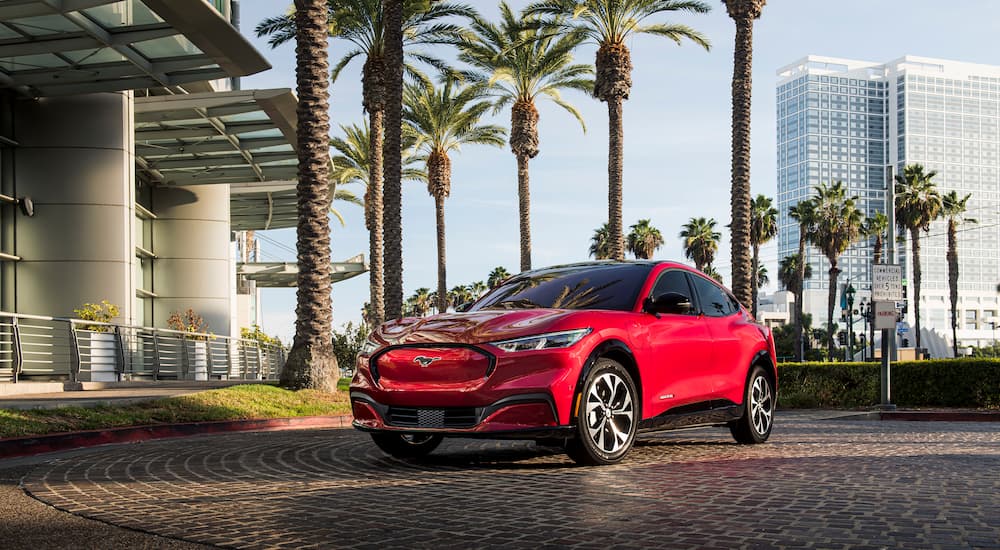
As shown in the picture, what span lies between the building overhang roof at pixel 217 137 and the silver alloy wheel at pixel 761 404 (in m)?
18.8

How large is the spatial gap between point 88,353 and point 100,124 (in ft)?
25.1

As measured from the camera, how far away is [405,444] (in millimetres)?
8617

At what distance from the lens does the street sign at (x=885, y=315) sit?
699 inches

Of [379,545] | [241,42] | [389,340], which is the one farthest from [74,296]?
[379,545]

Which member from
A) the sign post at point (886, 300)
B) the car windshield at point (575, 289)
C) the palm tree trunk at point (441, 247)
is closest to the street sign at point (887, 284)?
the sign post at point (886, 300)

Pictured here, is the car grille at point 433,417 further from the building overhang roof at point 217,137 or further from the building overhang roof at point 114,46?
the building overhang roof at point 217,137

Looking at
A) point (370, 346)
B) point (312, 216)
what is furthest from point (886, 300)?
point (370, 346)

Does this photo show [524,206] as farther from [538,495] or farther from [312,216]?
[538,495]

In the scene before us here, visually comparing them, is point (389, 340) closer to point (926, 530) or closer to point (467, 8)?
point (926, 530)

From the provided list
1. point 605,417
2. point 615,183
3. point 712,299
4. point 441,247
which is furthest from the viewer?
point 441,247

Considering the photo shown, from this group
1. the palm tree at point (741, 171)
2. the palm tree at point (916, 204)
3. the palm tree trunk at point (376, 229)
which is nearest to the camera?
the palm tree at point (741, 171)

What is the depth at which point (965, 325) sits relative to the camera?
199 m

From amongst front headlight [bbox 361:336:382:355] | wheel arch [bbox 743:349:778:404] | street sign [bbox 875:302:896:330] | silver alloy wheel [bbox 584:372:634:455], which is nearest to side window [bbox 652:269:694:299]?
wheel arch [bbox 743:349:778:404]

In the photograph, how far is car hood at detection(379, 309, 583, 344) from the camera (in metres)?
7.48
